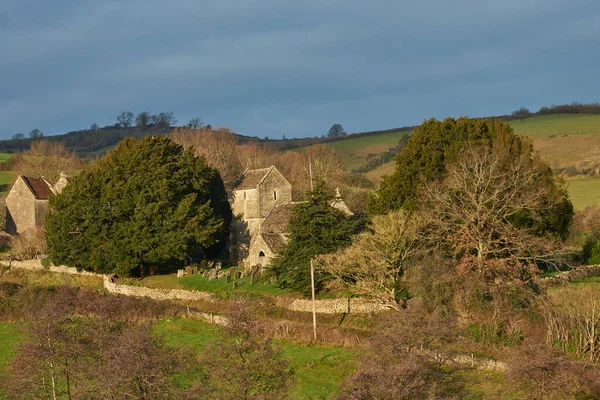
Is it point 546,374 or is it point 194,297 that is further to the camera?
point 194,297


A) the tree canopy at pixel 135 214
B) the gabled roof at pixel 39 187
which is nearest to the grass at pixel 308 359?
the tree canopy at pixel 135 214

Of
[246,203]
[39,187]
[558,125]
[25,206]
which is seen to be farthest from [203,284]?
[558,125]

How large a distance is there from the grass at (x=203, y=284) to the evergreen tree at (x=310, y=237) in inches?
46.7

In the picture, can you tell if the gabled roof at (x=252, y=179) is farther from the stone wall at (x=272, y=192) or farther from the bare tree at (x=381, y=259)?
the bare tree at (x=381, y=259)

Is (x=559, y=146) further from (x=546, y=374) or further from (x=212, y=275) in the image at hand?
(x=546, y=374)

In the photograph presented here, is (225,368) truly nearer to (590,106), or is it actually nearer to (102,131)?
(590,106)

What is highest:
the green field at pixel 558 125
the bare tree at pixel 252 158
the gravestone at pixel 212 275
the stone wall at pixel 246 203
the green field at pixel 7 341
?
the green field at pixel 558 125

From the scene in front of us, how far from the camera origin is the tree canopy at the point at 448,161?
42281 mm

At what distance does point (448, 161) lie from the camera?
42375 mm

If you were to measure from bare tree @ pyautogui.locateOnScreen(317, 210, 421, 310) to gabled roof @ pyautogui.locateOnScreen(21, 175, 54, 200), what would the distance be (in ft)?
115

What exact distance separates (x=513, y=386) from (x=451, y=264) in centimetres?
1460

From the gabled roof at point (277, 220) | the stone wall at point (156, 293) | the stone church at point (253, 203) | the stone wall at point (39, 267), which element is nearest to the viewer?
the stone wall at point (156, 293)

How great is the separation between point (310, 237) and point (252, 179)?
1710cm

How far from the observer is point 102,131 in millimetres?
178875
